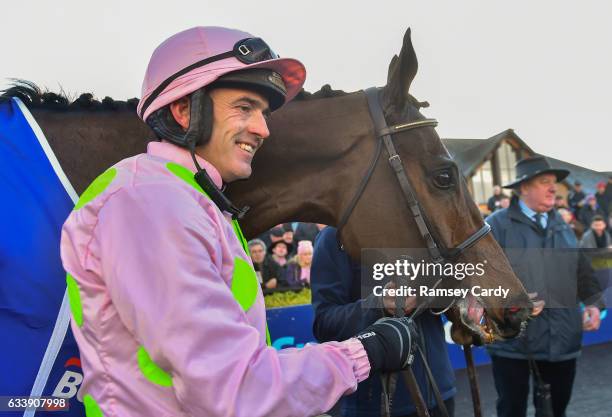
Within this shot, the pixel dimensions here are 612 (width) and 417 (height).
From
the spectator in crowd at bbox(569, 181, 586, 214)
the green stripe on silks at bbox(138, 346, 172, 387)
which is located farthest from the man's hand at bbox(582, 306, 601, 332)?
the spectator in crowd at bbox(569, 181, 586, 214)

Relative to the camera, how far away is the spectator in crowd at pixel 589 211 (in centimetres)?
1327

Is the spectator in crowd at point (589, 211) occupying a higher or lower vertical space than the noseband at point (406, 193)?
lower

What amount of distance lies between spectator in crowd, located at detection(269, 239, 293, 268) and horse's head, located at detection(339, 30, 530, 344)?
5.33m

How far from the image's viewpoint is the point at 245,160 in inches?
67.1

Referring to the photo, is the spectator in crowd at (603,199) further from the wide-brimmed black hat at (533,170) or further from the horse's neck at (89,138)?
the horse's neck at (89,138)

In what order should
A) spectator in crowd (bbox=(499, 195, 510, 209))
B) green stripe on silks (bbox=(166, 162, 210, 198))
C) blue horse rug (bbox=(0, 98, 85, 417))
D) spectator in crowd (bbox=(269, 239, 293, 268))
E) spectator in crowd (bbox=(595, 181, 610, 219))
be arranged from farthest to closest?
spectator in crowd (bbox=(595, 181, 610, 219)) < spectator in crowd (bbox=(499, 195, 510, 209)) < spectator in crowd (bbox=(269, 239, 293, 268)) < blue horse rug (bbox=(0, 98, 85, 417)) < green stripe on silks (bbox=(166, 162, 210, 198))

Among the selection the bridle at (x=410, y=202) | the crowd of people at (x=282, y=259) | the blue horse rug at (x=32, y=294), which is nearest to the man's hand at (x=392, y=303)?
the bridle at (x=410, y=202)

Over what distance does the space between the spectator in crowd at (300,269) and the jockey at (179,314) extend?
5863mm

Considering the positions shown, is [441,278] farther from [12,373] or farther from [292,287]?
[292,287]

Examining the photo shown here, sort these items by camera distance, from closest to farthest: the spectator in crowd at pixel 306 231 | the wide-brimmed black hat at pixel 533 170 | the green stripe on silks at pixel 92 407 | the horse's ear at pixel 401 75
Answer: the green stripe on silks at pixel 92 407, the horse's ear at pixel 401 75, the wide-brimmed black hat at pixel 533 170, the spectator in crowd at pixel 306 231

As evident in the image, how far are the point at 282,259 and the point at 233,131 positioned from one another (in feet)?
20.4

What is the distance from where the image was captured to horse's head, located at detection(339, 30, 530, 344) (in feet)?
7.76

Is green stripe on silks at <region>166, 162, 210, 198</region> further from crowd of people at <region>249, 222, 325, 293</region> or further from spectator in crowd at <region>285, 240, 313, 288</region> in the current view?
spectator in crowd at <region>285, 240, 313, 288</region>

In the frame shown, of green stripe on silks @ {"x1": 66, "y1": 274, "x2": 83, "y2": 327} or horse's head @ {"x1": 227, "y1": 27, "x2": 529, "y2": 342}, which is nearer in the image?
green stripe on silks @ {"x1": 66, "y1": 274, "x2": 83, "y2": 327}
